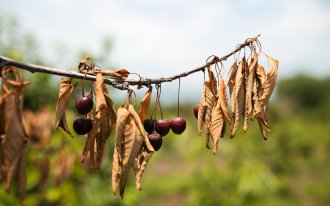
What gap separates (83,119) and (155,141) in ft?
1.09

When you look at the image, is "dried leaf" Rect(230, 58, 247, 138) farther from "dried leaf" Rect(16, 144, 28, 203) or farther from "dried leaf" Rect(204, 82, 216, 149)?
"dried leaf" Rect(16, 144, 28, 203)

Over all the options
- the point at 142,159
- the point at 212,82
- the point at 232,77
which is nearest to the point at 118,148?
the point at 142,159

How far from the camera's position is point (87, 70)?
187cm

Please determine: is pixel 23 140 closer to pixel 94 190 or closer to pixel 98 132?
pixel 98 132

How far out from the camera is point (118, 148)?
1563mm

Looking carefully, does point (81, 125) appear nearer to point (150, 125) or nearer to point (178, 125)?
point (150, 125)

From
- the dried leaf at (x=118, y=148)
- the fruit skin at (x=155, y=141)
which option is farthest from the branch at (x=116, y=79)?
the fruit skin at (x=155, y=141)

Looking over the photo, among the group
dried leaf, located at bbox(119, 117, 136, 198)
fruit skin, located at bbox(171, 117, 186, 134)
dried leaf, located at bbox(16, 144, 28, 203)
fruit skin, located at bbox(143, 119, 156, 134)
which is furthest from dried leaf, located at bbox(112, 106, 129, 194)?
fruit skin, located at bbox(171, 117, 186, 134)

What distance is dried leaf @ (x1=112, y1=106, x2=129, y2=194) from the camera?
1.53 metres

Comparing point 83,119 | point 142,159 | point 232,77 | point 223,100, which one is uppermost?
point 232,77

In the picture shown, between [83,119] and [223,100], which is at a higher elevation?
[223,100]

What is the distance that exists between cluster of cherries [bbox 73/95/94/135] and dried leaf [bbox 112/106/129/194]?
328 mm

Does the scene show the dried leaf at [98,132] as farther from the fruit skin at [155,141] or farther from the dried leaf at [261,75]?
the dried leaf at [261,75]

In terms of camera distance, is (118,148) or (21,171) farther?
(118,148)
